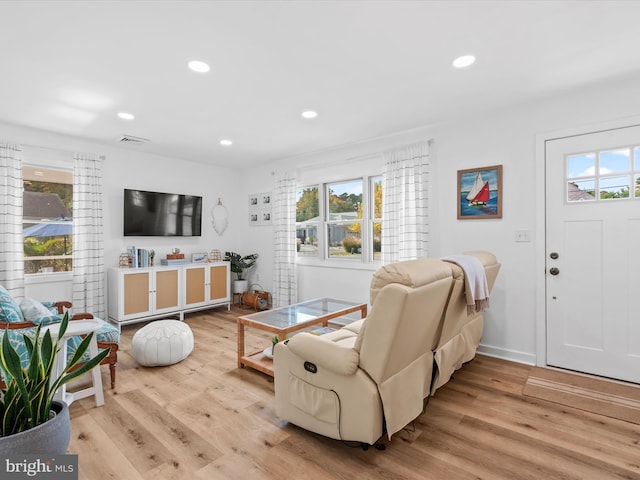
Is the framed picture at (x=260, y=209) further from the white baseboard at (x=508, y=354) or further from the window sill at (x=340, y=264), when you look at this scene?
the white baseboard at (x=508, y=354)

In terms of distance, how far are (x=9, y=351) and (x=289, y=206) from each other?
4004mm

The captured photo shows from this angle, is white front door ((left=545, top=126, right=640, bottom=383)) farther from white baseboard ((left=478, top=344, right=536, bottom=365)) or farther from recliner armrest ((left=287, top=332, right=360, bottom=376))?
recliner armrest ((left=287, top=332, right=360, bottom=376))

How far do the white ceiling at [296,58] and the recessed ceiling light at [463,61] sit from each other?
2.2 inches

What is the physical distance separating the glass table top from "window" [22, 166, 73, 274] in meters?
2.74

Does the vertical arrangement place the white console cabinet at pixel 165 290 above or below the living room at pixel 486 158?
below

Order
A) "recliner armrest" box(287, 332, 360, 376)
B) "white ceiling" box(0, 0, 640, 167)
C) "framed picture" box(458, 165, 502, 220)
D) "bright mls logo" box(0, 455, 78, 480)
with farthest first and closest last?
1. "framed picture" box(458, 165, 502, 220)
2. "white ceiling" box(0, 0, 640, 167)
3. "recliner armrest" box(287, 332, 360, 376)
4. "bright mls logo" box(0, 455, 78, 480)

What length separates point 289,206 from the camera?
5.08 m

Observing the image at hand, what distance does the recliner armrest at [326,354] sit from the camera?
176 cm

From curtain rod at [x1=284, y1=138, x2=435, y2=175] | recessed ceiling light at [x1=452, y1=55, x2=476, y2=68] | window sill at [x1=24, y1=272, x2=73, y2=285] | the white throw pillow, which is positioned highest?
recessed ceiling light at [x1=452, y1=55, x2=476, y2=68]

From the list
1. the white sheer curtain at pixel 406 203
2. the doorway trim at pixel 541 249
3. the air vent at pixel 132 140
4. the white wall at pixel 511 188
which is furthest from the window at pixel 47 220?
the doorway trim at pixel 541 249

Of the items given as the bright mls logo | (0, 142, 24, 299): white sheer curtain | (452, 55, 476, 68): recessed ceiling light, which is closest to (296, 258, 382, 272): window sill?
(452, 55, 476, 68): recessed ceiling light

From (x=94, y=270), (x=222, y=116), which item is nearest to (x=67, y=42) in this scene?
(x=222, y=116)

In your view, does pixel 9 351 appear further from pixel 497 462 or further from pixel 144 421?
pixel 497 462

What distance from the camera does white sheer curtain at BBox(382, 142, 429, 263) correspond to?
3695 millimetres
